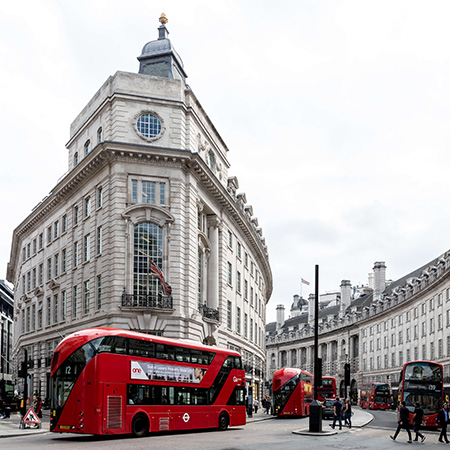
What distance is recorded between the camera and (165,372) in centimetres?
2645

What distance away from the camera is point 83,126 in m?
48.4

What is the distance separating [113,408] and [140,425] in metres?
1.85

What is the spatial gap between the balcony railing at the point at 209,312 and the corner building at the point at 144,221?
8 cm

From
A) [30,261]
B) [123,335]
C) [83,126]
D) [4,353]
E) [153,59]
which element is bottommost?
[4,353]

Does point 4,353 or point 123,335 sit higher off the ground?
point 123,335

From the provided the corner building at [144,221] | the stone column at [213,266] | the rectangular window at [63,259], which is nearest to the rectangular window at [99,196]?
the corner building at [144,221]

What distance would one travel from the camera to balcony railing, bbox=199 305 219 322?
46.2 m

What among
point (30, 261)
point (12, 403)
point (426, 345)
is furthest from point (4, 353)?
point (426, 345)

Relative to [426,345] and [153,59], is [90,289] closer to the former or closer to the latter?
[153,59]

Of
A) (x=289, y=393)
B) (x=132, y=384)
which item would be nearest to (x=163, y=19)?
(x=289, y=393)

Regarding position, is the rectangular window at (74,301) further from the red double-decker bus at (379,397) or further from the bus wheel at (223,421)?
the red double-decker bus at (379,397)

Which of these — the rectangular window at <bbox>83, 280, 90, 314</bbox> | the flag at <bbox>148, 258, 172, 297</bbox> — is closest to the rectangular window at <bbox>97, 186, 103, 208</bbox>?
the rectangular window at <bbox>83, 280, 90, 314</bbox>

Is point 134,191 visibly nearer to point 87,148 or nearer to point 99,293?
point 99,293

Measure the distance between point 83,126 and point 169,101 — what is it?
7599mm
